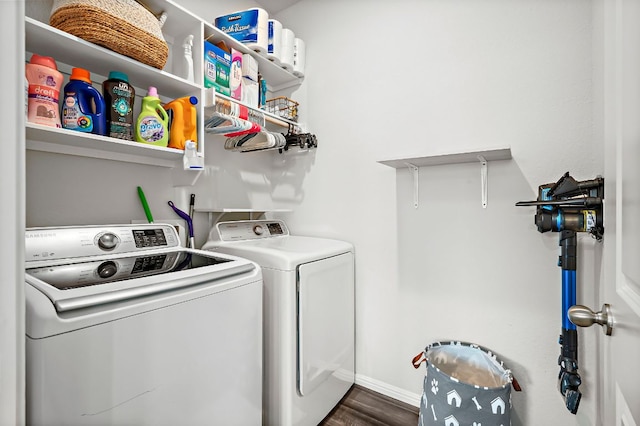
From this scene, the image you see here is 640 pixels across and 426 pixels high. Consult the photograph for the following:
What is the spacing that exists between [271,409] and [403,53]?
7.26 feet

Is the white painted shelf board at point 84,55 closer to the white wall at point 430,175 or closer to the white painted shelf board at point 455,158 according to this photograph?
the white wall at point 430,175

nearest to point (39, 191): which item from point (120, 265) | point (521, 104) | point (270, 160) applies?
point (120, 265)

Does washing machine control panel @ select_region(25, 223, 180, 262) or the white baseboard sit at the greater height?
washing machine control panel @ select_region(25, 223, 180, 262)

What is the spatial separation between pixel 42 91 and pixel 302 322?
145 centimetres

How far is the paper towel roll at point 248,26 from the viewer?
1.89 meters

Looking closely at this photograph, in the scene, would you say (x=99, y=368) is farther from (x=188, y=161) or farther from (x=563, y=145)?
(x=563, y=145)

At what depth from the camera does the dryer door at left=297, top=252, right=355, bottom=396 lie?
1.53 m

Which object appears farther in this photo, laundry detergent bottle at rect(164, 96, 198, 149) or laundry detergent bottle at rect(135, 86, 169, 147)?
laundry detergent bottle at rect(164, 96, 198, 149)

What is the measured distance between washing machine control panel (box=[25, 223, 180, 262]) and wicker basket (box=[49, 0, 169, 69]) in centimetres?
78

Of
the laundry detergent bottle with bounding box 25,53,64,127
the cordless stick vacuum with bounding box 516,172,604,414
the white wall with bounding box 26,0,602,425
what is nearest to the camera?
the laundry detergent bottle with bounding box 25,53,64,127

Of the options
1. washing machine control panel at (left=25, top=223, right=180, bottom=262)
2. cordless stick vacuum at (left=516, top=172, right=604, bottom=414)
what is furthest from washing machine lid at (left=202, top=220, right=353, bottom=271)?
cordless stick vacuum at (left=516, top=172, right=604, bottom=414)

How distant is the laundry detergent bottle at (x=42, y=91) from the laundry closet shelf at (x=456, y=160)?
1.47 metres

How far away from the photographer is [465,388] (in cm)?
134

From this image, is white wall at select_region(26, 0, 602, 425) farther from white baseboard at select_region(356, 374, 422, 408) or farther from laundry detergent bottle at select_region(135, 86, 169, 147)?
laundry detergent bottle at select_region(135, 86, 169, 147)
